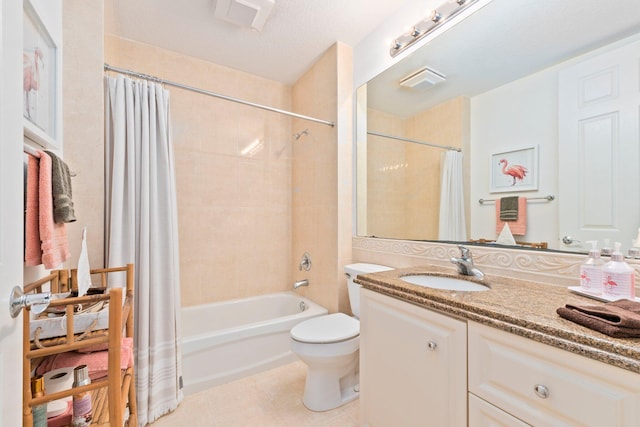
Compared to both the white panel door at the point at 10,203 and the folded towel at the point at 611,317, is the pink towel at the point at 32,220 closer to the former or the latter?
the white panel door at the point at 10,203

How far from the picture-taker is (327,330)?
162cm

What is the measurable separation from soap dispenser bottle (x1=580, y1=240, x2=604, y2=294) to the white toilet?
1.06 m

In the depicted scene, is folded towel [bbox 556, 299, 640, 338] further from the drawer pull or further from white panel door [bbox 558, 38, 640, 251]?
white panel door [bbox 558, 38, 640, 251]

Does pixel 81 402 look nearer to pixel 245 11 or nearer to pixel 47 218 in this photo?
pixel 47 218

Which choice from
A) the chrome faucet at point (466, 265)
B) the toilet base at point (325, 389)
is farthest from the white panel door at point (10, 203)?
the chrome faucet at point (466, 265)

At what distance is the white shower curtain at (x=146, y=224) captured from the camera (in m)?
1.43

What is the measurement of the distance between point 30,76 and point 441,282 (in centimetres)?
182

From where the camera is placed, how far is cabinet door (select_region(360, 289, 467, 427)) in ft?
2.81

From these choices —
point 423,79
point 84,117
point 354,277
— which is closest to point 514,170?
point 423,79

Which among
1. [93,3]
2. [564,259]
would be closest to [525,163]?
[564,259]

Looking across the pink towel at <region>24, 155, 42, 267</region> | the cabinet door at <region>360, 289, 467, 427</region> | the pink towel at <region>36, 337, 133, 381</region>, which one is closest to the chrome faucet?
the cabinet door at <region>360, 289, 467, 427</region>

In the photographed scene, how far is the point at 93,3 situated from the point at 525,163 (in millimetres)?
2238

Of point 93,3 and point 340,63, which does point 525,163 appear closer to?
point 340,63

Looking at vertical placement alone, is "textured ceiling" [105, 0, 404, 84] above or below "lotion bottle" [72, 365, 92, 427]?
above
